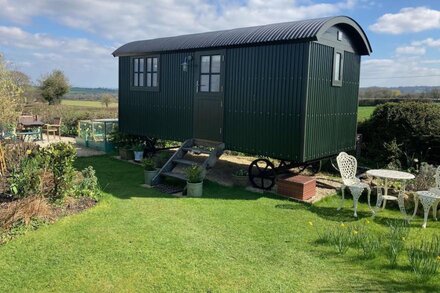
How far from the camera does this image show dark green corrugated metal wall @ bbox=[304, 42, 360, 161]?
754 cm

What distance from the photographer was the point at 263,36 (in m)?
7.78

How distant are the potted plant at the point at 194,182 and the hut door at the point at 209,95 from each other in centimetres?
159

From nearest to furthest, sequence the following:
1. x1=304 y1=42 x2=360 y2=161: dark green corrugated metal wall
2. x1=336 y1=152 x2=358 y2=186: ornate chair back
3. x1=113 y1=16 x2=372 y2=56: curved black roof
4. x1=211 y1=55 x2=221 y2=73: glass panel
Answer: x1=336 y1=152 x2=358 y2=186: ornate chair back, x1=113 y1=16 x2=372 y2=56: curved black roof, x1=304 y1=42 x2=360 y2=161: dark green corrugated metal wall, x1=211 y1=55 x2=221 y2=73: glass panel

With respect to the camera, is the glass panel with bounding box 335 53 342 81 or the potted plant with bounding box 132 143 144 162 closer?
the glass panel with bounding box 335 53 342 81

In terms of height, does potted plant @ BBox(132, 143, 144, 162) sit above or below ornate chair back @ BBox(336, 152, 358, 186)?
below

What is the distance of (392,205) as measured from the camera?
7219 mm

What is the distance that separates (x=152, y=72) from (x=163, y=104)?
107 cm

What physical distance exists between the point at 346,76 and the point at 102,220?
6.27 m

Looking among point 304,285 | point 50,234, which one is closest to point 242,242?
point 304,285

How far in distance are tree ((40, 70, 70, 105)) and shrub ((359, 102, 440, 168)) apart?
2395 cm

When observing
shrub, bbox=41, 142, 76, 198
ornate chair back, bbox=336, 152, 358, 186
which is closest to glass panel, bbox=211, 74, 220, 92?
ornate chair back, bbox=336, 152, 358, 186

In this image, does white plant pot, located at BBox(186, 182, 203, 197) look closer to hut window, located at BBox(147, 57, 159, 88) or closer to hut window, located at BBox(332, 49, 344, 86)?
hut window, located at BBox(332, 49, 344, 86)

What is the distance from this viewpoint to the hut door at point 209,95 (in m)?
8.87

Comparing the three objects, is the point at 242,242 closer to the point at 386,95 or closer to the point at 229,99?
the point at 229,99
